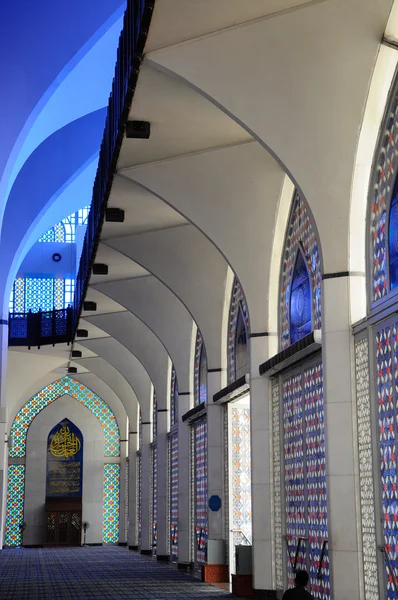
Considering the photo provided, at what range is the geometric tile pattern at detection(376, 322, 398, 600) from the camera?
24.6ft

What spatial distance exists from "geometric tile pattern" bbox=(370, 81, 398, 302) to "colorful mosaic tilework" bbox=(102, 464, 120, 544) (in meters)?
21.4

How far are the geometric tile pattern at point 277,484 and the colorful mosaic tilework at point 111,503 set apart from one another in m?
17.7

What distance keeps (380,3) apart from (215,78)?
5.40 feet

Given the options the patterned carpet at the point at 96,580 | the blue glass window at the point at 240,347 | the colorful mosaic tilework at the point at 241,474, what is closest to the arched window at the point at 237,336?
the blue glass window at the point at 240,347

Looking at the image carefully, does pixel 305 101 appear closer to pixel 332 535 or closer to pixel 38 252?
pixel 332 535

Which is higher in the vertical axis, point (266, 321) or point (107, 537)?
point (266, 321)

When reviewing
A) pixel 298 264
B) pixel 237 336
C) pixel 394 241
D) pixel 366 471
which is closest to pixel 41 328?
pixel 237 336

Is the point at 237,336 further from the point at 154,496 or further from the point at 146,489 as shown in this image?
the point at 146,489

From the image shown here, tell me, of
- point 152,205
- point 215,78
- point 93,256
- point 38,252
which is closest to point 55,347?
point 38,252

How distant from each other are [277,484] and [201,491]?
5.21 m

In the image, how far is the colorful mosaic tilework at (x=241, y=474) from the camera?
46.9 feet

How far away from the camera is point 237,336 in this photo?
562 inches

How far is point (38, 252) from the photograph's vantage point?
2728cm

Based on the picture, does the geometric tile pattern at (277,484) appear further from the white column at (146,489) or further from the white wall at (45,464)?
the white wall at (45,464)
